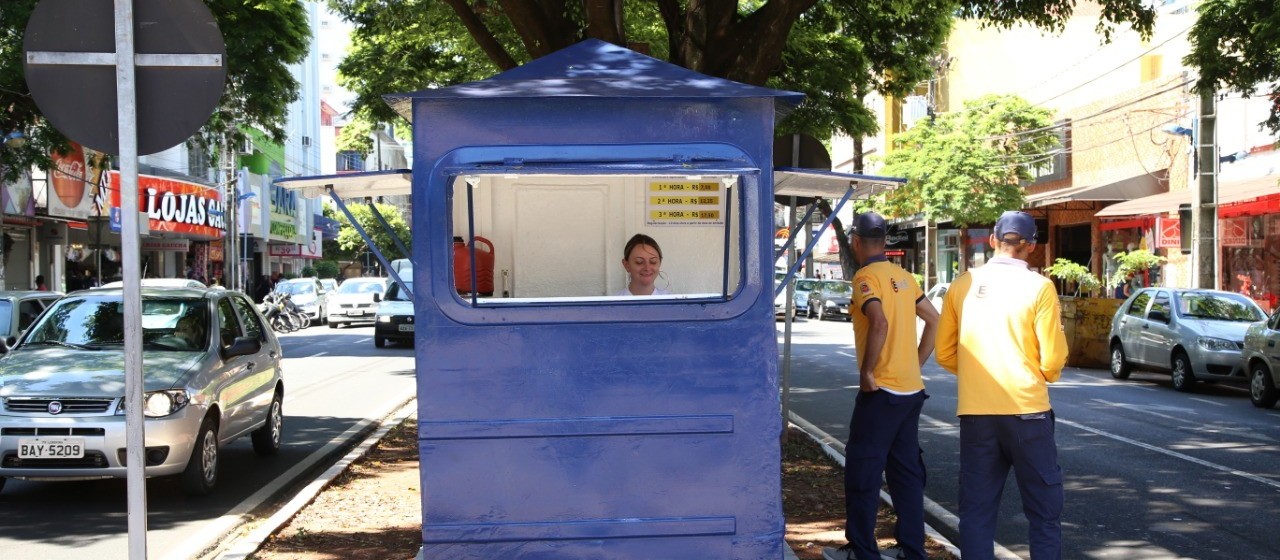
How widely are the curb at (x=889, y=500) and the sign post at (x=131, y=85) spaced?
14.9ft

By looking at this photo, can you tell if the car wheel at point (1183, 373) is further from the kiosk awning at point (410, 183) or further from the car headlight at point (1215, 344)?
the kiosk awning at point (410, 183)

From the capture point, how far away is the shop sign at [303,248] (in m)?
65.2

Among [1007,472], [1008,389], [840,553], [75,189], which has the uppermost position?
[75,189]

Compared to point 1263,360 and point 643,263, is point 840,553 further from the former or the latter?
point 1263,360

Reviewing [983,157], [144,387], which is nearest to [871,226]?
[144,387]

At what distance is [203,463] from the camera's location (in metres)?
9.03

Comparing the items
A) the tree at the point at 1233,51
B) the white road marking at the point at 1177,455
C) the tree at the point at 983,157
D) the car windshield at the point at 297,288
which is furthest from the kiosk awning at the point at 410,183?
the car windshield at the point at 297,288

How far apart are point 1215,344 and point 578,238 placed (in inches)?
560

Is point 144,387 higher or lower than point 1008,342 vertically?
lower

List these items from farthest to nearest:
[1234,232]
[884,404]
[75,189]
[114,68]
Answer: [75,189]
[1234,232]
[884,404]
[114,68]

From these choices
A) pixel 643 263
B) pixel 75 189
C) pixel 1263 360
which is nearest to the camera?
pixel 643 263

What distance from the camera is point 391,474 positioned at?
9.80 m

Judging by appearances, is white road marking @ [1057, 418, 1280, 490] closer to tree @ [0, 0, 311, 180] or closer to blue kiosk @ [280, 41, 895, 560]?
blue kiosk @ [280, 41, 895, 560]

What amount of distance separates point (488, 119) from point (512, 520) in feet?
5.01
